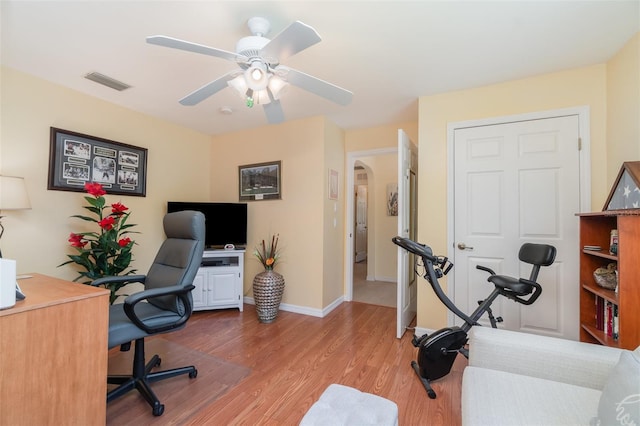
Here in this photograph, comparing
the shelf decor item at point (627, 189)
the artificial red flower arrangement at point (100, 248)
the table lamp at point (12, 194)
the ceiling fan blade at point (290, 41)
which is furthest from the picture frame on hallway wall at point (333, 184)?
the table lamp at point (12, 194)

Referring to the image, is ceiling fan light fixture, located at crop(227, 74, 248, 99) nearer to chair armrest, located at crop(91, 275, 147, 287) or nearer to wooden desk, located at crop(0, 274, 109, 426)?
wooden desk, located at crop(0, 274, 109, 426)

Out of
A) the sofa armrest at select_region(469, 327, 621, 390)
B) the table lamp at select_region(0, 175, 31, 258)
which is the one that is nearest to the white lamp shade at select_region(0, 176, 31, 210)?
the table lamp at select_region(0, 175, 31, 258)

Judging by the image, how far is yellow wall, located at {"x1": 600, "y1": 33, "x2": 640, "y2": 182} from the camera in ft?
5.74

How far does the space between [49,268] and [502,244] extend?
409 cm

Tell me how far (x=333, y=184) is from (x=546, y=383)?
2.69 m

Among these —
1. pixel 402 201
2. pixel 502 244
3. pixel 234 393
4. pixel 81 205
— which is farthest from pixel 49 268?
pixel 502 244

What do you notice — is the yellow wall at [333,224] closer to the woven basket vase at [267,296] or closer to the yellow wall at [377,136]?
the yellow wall at [377,136]

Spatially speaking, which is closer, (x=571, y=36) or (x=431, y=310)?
(x=571, y=36)

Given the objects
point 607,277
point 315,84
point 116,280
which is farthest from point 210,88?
point 607,277

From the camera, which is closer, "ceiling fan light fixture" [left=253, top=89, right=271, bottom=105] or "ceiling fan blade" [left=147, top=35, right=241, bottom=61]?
"ceiling fan blade" [left=147, top=35, right=241, bottom=61]

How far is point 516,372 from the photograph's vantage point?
1323mm

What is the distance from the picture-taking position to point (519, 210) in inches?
90.7

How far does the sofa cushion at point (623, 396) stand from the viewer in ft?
2.57

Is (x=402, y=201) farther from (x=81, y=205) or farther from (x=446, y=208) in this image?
(x=81, y=205)
